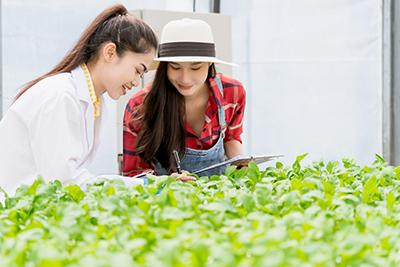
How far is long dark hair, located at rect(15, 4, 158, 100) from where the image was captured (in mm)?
2271

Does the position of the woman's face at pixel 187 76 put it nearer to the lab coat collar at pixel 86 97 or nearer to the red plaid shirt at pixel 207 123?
the red plaid shirt at pixel 207 123

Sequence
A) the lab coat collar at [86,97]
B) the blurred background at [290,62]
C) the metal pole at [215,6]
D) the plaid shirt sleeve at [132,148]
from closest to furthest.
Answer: the lab coat collar at [86,97] < the plaid shirt sleeve at [132,148] < the blurred background at [290,62] < the metal pole at [215,6]

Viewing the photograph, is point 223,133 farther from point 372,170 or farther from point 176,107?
point 372,170

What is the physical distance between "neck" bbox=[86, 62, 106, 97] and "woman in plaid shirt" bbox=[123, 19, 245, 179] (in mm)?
268

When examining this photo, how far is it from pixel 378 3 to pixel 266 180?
322 centimetres

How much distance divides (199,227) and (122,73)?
3.86 feet

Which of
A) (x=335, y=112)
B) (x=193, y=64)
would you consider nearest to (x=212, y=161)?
(x=193, y=64)

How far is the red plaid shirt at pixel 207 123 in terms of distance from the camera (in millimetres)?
2641

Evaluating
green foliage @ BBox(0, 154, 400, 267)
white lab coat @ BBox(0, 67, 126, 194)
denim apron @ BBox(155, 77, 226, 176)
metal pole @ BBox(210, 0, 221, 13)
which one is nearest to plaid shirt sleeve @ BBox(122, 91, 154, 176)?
denim apron @ BBox(155, 77, 226, 176)

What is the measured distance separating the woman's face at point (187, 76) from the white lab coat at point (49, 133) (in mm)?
409

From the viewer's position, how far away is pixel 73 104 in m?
2.09

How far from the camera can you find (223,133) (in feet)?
9.15

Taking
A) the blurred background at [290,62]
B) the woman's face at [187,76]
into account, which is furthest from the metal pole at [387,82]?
the woman's face at [187,76]

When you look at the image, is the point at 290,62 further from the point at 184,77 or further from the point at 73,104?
the point at 73,104
